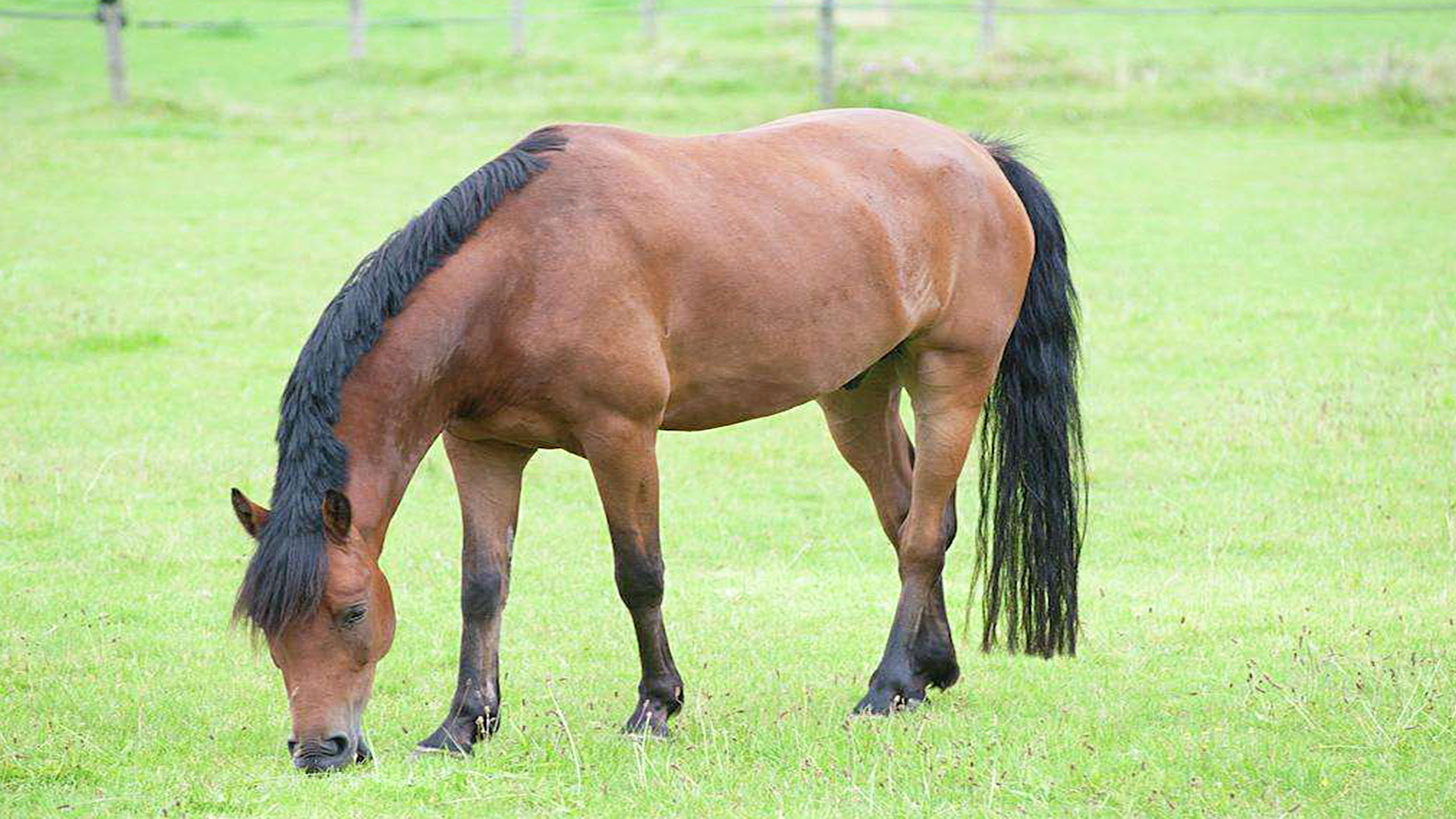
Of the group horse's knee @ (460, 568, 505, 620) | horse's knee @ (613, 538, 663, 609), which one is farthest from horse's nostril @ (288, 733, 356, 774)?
horse's knee @ (613, 538, 663, 609)

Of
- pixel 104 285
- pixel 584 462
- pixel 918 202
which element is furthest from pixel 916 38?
pixel 918 202

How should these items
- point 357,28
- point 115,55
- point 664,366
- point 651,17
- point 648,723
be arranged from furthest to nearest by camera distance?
point 651,17
point 357,28
point 115,55
point 648,723
point 664,366

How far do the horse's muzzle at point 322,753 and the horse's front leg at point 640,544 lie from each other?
3.16 ft

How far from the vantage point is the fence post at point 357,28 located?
2450 centimetres

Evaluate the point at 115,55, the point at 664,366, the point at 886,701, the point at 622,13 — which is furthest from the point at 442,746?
the point at 622,13

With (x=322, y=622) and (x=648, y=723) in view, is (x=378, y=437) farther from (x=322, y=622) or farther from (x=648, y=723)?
(x=648, y=723)

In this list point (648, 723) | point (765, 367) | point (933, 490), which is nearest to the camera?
point (648, 723)

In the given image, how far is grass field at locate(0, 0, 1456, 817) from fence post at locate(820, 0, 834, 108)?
262 mm

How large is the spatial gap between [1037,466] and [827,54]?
49.5 ft

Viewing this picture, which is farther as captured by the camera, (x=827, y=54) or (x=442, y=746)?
(x=827, y=54)

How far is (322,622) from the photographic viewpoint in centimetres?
444

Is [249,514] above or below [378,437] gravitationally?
below

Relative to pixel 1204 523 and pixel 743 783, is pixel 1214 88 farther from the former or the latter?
pixel 743 783

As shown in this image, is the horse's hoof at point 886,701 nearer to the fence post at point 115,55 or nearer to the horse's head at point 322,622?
the horse's head at point 322,622
